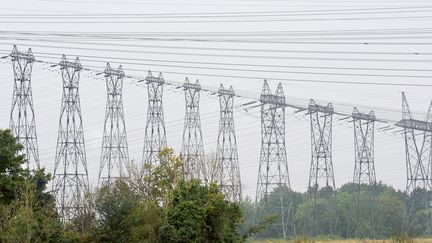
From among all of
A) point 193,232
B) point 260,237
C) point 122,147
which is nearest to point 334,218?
point 260,237

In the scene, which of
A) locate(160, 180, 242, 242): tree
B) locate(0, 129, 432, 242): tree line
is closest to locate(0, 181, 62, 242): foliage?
locate(0, 129, 432, 242): tree line

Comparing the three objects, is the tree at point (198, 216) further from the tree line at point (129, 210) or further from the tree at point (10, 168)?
the tree at point (10, 168)

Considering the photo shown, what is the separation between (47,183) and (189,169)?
8.50 meters

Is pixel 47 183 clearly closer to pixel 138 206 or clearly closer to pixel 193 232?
pixel 138 206

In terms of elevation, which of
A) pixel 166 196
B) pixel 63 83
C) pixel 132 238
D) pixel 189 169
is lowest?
pixel 132 238

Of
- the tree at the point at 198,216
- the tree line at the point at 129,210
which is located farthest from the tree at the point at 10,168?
the tree at the point at 198,216

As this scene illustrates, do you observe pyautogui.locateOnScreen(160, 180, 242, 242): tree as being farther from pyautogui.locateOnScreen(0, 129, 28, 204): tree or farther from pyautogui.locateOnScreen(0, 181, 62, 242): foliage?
Answer: pyautogui.locateOnScreen(0, 129, 28, 204): tree

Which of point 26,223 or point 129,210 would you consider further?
point 129,210

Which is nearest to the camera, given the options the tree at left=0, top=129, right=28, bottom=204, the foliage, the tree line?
the foliage

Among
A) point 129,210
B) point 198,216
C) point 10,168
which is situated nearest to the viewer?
point 198,216

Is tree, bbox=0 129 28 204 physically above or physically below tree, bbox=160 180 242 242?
above

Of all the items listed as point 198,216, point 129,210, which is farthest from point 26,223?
point 198,216

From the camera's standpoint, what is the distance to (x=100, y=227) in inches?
1166

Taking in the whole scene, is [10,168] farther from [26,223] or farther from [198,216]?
[198,216]
